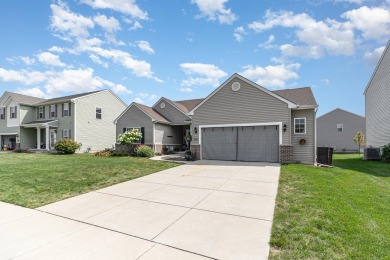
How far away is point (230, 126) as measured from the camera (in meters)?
14.2

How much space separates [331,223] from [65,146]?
2274 centimetres

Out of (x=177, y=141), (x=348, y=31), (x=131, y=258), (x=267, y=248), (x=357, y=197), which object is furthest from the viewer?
(x=177, y=141)

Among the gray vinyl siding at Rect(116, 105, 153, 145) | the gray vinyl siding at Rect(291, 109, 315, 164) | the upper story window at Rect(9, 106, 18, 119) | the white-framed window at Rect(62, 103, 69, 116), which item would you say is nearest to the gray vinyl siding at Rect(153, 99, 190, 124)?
the gray vinyl siding at Rect(116, 105, 153, 145)

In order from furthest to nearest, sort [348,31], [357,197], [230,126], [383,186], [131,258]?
[230,126]
[348,31]
[383,186]
[357,197]
[131,258]

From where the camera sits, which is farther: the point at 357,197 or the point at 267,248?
the point at 357,197

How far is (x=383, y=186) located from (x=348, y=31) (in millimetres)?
8990

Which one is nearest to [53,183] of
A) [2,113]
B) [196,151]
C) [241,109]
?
[196,151]

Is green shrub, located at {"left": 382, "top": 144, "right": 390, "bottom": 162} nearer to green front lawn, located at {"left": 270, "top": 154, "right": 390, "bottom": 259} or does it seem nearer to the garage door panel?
green front lawn, located at {"left": 270, "top": 154, "right": 390, "bottom": 259}

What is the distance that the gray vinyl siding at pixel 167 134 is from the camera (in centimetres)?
2034

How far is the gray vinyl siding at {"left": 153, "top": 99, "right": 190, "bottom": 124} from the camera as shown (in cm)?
2194

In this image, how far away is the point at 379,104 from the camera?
57.7ft

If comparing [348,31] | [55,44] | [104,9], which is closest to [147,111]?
[55,44]

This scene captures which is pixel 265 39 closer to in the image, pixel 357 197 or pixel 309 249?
pixel 357 197

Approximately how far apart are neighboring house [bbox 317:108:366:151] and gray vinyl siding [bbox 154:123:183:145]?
22120mm
